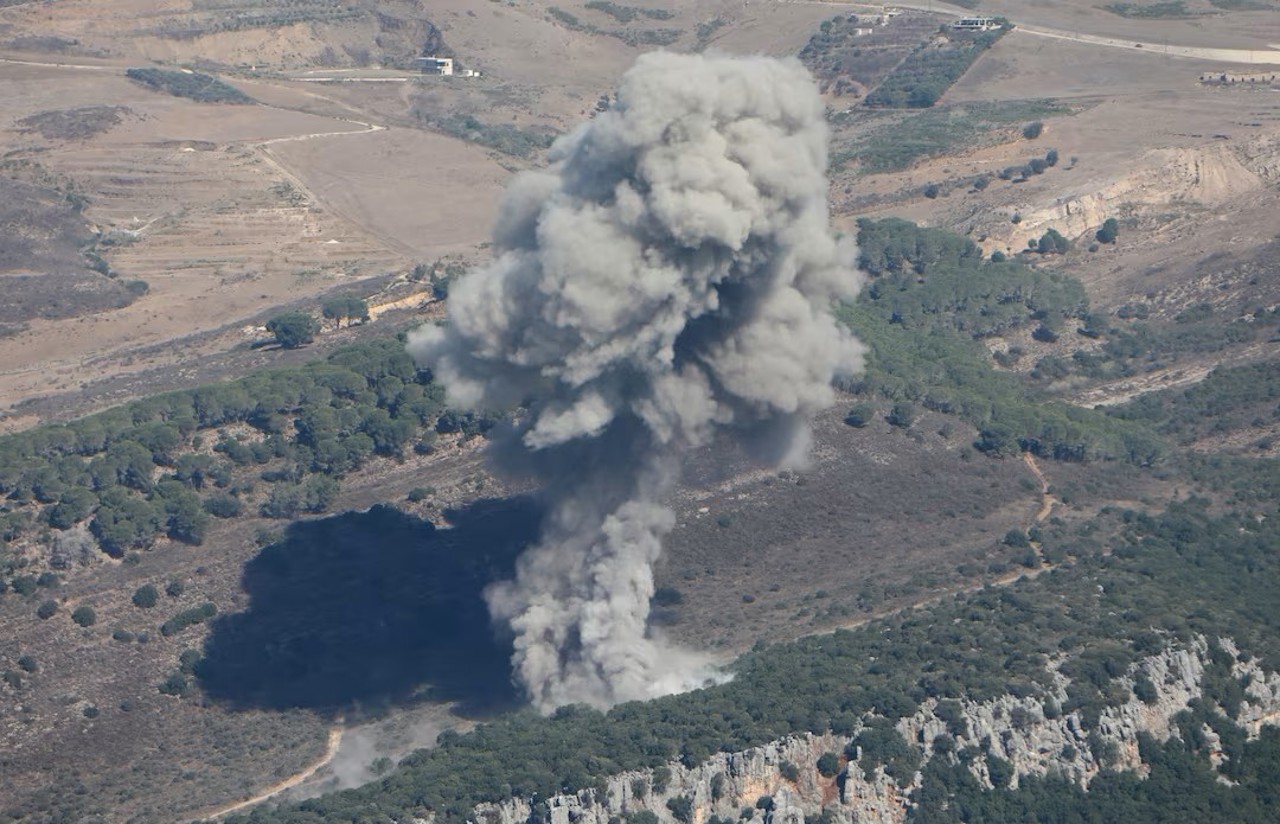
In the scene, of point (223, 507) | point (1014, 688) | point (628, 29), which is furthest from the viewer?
point (628, 29)

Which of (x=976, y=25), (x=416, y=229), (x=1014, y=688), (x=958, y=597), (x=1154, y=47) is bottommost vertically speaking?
(x=416, y=229)

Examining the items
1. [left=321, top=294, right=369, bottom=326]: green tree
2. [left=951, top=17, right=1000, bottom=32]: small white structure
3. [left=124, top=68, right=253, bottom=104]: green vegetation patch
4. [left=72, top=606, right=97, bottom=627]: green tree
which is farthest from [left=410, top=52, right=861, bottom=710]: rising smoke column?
[left=951, top=17, right=1000, bottom=32]: small white structure

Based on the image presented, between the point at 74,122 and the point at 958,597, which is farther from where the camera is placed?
the point at 74,122

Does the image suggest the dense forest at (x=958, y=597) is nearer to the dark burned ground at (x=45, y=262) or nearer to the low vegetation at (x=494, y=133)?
the dark burned ground at (x=45, y=262)

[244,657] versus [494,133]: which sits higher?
[244,657]

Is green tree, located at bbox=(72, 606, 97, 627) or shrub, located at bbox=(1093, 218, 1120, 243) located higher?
green tree, located at bbox=(72, 606, 97, 627)

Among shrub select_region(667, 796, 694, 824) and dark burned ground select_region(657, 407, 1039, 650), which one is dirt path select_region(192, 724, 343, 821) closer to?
dark burned ground select_region(657, 407, 1039, 650)

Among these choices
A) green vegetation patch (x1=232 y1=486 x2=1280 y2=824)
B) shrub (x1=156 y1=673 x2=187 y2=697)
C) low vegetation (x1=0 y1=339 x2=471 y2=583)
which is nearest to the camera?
green vegetation patch (x1=232 y1=486 x2=1280 y2=824)

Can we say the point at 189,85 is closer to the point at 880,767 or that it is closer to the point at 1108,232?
the point at 1108,232

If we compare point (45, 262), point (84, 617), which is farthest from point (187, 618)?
point (45, 262)
